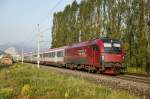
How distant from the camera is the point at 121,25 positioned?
45.3m

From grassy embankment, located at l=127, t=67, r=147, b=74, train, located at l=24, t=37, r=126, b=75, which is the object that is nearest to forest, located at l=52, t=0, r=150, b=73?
grassy embankment, located at l=127, t=67, r=147, b=74

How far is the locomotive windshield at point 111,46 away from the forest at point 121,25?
580cm

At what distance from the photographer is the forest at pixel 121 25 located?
38.7m

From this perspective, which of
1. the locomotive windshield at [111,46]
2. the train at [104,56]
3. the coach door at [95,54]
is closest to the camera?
the train at [104,56]

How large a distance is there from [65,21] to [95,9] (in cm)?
1937

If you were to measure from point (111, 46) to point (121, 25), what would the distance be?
1552 cm

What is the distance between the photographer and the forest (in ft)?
127

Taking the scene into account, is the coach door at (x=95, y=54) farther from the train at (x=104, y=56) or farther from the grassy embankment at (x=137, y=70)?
the grassy embankment at (x=137, y=70)

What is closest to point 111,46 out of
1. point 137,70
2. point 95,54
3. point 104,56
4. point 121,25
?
point 104,56

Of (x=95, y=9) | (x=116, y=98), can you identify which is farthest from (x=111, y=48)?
(x=95, y=9)

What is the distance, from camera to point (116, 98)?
41.9 feet

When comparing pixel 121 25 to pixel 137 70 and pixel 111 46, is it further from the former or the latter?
pixel 111 46

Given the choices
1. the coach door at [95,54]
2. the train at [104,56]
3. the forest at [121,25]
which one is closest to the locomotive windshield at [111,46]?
the train at [104,56]

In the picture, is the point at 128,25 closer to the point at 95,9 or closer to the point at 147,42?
the point at 147,42
